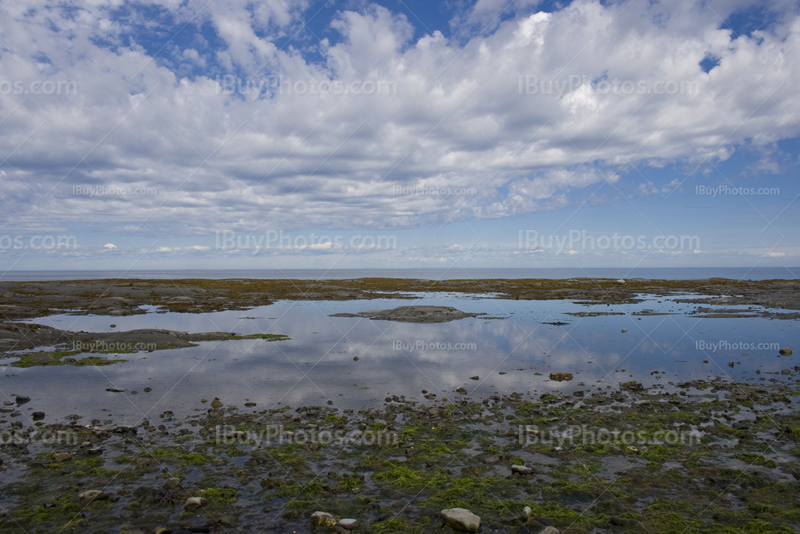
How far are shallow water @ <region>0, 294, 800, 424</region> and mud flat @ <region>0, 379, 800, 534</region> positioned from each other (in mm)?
2094

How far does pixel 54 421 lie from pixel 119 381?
5.78 meters

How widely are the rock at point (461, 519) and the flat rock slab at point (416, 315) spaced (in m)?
33.5

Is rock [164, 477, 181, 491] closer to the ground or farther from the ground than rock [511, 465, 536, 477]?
closer to the ground

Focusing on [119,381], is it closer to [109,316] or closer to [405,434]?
[405,434]

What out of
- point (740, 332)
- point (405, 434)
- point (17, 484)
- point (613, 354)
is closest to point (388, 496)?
point (405, 434)

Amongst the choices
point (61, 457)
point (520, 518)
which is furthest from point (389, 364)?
point (520, 518)

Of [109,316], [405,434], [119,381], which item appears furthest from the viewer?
[109,316]

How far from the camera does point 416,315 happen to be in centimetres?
4462

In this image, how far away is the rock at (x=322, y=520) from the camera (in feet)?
27.2

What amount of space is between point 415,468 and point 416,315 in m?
33.9

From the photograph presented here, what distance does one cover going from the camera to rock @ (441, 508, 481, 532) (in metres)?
8.18

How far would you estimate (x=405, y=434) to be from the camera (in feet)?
42.6

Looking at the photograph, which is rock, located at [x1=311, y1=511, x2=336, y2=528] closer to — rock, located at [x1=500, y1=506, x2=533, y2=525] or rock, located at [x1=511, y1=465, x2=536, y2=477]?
rock, located at [x1=500, y1=506, x2=533, y2=525]

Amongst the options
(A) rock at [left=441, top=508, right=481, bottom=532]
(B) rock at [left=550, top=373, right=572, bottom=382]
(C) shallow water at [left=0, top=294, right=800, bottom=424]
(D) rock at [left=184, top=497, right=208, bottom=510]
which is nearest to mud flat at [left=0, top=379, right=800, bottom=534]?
(D) rock at [left=184, top=497, right=208, bottom=510]
